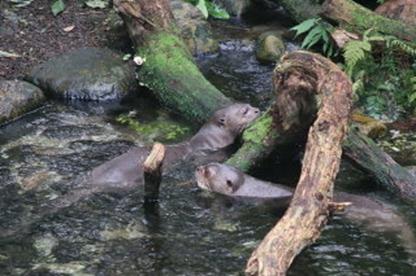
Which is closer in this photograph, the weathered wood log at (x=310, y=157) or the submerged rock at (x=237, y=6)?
the weathered wood log at (x=310, y=157)

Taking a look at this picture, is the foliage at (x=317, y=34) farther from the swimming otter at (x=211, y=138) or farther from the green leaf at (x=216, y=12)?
the swimming otter at (x=211, y=138)

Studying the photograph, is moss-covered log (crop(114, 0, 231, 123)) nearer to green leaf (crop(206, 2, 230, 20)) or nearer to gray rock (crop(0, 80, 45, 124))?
gray rock (crop(0, 80, 45, 124))

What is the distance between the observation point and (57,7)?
12.3 meters

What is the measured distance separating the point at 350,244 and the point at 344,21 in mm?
4794

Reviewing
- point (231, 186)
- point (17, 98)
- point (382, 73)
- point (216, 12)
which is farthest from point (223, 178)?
point (216, 12)

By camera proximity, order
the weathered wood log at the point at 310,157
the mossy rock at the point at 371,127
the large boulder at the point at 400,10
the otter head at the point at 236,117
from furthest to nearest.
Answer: the large boulder at the point at 400,10, the mossy rock at the point at 371,127, the otter head at the point at 236,117, the weathered wood log at the point at 310,157

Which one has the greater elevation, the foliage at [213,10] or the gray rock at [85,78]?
the foliage at [213,10]

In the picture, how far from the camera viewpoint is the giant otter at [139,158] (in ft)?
23.6

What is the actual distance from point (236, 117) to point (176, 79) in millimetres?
1366

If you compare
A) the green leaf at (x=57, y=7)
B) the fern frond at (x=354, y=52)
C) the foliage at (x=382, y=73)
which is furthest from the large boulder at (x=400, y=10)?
the green leaf at (x=57, y=7)

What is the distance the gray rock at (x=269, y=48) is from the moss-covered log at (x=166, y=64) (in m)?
1.61

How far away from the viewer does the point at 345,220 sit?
6.89 m

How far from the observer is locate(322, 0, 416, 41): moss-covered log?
Result: 10.3 meters

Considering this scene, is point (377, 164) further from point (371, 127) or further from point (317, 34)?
point (317, 34)
